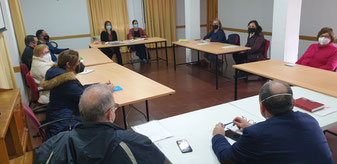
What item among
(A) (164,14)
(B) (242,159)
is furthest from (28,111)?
Result: (A) (164,14)

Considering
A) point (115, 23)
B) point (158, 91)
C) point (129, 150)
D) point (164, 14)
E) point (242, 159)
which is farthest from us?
point (164, 14)

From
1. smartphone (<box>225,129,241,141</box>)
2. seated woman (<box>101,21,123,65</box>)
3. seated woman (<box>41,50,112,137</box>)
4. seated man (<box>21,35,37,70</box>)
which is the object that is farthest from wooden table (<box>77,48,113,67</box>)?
smartphone (<box>225,129,241,141</box>)

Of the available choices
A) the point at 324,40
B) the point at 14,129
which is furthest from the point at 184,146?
the point at 324,40

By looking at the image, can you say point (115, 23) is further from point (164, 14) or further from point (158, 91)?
point (158, 91)

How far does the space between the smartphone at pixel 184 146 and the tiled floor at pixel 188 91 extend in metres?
1.87

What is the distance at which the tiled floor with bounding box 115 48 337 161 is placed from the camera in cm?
390

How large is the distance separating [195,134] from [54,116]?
1.47m

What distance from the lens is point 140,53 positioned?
24.8ft

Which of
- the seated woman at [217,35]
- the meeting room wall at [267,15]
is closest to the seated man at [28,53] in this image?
the seated woman at [217,35]

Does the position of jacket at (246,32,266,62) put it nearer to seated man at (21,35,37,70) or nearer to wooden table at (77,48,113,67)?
wooden table at (77,48,113,67)

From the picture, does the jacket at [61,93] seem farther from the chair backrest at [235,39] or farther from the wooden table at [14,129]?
the chair backrest at [235,39]

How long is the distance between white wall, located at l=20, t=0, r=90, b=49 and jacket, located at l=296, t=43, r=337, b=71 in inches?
258

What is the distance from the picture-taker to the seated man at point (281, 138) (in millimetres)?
1305

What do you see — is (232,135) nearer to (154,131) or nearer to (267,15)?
(154,131)
